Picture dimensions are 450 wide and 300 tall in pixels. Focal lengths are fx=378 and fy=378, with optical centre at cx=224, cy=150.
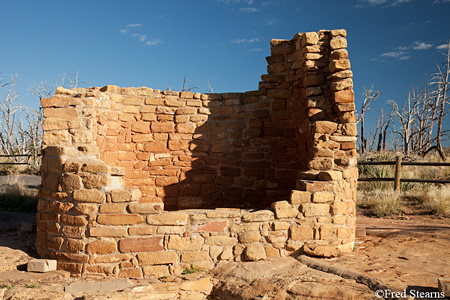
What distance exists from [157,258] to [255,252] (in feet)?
4.12

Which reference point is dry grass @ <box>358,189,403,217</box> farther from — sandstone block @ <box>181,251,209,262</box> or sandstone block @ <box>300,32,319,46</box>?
sandstone block @ <box>181,251,209,262</box>

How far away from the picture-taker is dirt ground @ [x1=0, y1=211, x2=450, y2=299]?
13.4 feet

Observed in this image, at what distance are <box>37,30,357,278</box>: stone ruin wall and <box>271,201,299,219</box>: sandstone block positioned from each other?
0.6 inches

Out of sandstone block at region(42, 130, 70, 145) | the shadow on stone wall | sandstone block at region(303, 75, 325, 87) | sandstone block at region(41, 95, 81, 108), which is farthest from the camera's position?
the shadow on stone wall

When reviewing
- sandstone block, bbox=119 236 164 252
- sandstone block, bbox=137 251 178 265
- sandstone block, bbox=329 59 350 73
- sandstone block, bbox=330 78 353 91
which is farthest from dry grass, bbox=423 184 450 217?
sandstone block, bbox=119 236 164 252

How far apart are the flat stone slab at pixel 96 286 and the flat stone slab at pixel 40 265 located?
1.81 feet

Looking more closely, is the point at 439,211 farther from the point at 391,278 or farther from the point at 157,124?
the point at 157,124

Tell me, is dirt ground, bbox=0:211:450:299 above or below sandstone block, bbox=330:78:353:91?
below

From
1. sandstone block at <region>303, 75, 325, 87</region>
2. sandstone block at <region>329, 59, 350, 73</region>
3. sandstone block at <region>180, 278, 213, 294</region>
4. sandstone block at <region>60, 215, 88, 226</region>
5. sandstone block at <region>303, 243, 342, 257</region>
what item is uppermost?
sandstone block at <region>329, 59, 350, 73</region>

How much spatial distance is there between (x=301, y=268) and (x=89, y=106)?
3922mm

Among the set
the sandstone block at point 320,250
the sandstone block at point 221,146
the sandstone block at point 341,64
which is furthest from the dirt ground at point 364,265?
the sandstone block at point 221,146

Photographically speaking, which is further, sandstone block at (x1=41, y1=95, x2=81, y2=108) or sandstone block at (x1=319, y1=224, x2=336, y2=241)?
sandstone block at (x1=41, y1=95, x2=81, y2=108)

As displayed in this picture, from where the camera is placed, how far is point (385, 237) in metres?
6.49

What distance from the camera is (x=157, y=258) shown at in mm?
4727
